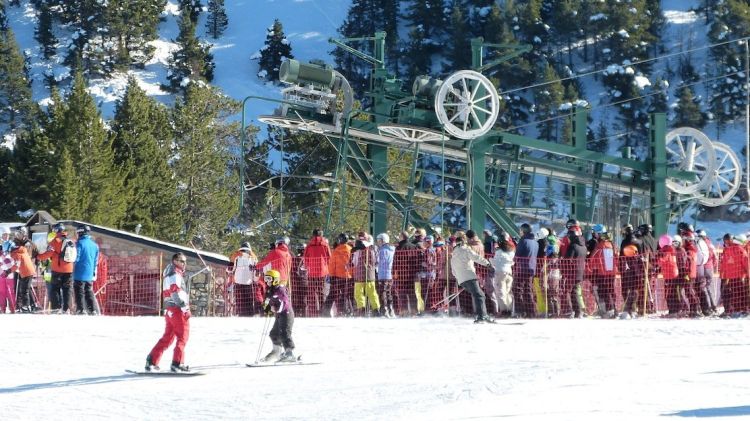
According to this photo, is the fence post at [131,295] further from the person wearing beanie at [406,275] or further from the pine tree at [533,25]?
the pine tree at [533,25]

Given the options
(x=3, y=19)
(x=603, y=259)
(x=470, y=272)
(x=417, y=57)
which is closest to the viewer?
(x=470, y=272)

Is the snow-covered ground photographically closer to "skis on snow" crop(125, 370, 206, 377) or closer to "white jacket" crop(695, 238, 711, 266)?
"skis on snow" crop(125, 370, 206, 377)

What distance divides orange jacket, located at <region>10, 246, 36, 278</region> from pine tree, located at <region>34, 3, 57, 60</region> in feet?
240

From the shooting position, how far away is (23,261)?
888 inches

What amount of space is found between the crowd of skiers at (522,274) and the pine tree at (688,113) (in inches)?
2374

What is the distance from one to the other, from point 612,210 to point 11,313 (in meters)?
17.3

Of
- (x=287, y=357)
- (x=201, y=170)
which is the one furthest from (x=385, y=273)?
(x=201, y=170)

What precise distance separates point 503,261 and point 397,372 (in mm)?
5868

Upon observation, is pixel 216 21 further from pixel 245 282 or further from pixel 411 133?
pixel 245 282

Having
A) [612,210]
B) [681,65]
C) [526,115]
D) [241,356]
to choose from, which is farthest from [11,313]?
[681,65]

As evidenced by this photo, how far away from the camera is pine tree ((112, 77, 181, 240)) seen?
4697 centimetres

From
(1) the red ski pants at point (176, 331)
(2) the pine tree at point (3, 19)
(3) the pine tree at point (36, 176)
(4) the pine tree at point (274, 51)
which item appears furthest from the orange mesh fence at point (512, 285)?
(2) the pine tree at point (3, 19)

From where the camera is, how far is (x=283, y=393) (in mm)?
13586

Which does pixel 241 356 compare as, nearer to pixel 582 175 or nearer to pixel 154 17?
pixel 582 175
